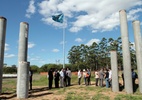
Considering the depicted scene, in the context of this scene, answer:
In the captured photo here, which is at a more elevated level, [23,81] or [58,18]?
[58,18]

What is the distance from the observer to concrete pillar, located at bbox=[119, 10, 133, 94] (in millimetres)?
17391

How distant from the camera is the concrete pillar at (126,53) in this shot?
17391 millimetres

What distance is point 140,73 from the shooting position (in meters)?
18.1

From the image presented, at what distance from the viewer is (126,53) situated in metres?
17.7

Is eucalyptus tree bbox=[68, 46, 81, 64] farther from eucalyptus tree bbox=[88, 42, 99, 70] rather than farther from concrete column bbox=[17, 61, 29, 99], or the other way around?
concrete column bbox=[17, 61, 29, 99]

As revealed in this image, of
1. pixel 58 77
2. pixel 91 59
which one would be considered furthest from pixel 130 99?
pixel 91 59

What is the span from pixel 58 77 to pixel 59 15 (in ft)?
26.0

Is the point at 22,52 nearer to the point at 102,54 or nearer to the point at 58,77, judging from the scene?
the point at 58,77

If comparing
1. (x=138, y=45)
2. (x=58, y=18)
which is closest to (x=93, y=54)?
(x=58, y=18)

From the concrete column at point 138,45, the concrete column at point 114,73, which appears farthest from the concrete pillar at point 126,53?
the concrete column at point 138,45

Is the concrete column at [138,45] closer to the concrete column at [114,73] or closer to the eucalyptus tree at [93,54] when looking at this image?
the concrete column at [114,73]

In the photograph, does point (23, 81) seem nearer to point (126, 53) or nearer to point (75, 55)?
point (126, 53)

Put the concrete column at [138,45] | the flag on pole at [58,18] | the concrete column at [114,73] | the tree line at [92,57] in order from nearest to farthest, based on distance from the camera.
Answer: the concrete column at [114,73] < the concrete column at [138,45] < the flag on pole at [58,18] < the tree line at [92,57]

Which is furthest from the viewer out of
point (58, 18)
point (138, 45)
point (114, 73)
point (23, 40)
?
point (58, 18)
